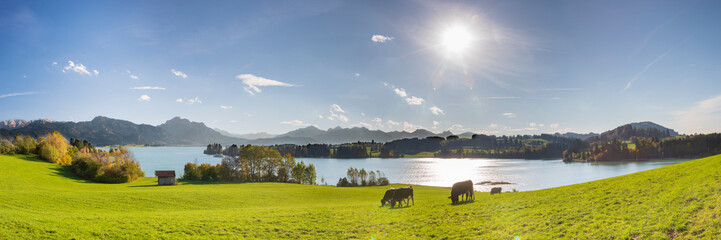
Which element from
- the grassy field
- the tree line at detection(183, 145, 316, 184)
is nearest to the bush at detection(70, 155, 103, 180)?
the tree line at detection(183, 145, 316, 184)

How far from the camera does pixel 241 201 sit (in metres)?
41.6

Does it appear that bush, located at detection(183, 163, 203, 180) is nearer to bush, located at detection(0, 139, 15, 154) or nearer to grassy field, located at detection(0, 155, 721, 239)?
bush, located at detection(0, 139, 15, 154)

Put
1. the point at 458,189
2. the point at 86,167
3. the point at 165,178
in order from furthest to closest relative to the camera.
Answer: the point at 165,178, the point at 86,167, the point at 458,189

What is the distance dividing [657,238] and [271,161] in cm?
9191

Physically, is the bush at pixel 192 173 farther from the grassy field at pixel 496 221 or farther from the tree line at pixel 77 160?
the grassy field at pixel 496 221

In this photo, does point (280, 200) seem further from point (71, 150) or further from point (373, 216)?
point (71, 150)

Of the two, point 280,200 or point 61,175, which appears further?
point 61,175

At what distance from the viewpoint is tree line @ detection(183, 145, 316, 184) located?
290 ft

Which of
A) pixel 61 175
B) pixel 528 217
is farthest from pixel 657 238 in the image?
pixel 61 175

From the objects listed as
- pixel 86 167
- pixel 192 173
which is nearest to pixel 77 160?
pixel 86 167

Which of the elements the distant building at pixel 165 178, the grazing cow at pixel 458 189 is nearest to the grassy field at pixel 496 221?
the grazing cow at pixel 458 189

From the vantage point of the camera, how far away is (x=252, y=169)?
3698 inches

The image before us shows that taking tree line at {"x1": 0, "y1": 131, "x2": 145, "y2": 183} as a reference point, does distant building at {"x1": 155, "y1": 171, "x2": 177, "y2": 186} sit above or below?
below

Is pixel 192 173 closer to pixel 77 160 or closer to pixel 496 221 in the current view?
pixel 77 160
